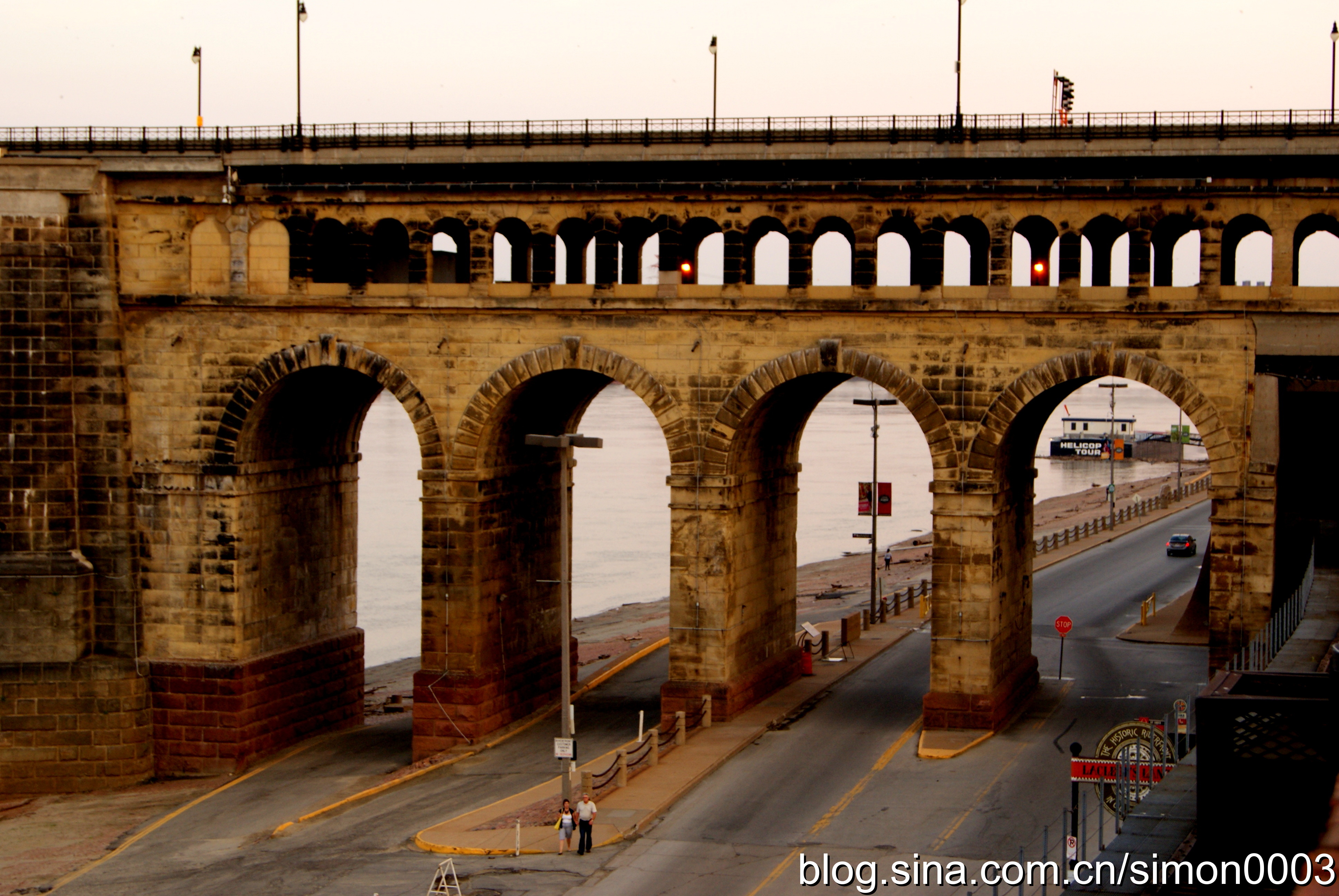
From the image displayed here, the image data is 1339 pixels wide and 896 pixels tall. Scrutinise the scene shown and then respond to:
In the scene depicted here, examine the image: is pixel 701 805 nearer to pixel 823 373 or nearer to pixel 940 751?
pixel 940 751

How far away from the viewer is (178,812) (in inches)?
1558

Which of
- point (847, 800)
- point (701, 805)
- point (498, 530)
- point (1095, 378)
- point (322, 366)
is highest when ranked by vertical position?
point (322, 366)

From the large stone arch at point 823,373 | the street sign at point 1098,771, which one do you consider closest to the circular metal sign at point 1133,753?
the street sign at point 1098,771

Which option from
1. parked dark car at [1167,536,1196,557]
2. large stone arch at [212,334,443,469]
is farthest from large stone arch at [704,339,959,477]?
parked dark car at [1167,536,1196,557]

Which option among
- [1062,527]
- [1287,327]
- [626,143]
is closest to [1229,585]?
[1287,327]

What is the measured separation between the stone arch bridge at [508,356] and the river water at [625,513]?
717 centimetres

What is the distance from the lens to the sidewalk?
3200 centimetres

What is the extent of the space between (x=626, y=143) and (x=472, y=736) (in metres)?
17.0

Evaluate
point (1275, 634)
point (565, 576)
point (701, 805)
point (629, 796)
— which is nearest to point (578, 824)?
point (629, 796)

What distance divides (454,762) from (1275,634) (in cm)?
2091

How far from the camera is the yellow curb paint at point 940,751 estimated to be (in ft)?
120

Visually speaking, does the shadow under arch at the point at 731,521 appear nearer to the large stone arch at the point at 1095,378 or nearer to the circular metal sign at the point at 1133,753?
the large stone arch at the point at 1095,378

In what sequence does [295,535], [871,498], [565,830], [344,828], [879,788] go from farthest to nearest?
1. [871,498]
2. [295,535]
3. [344,828]
4. [879,788]
5. [565,830]

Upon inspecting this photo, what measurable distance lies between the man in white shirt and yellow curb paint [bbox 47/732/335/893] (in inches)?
483
